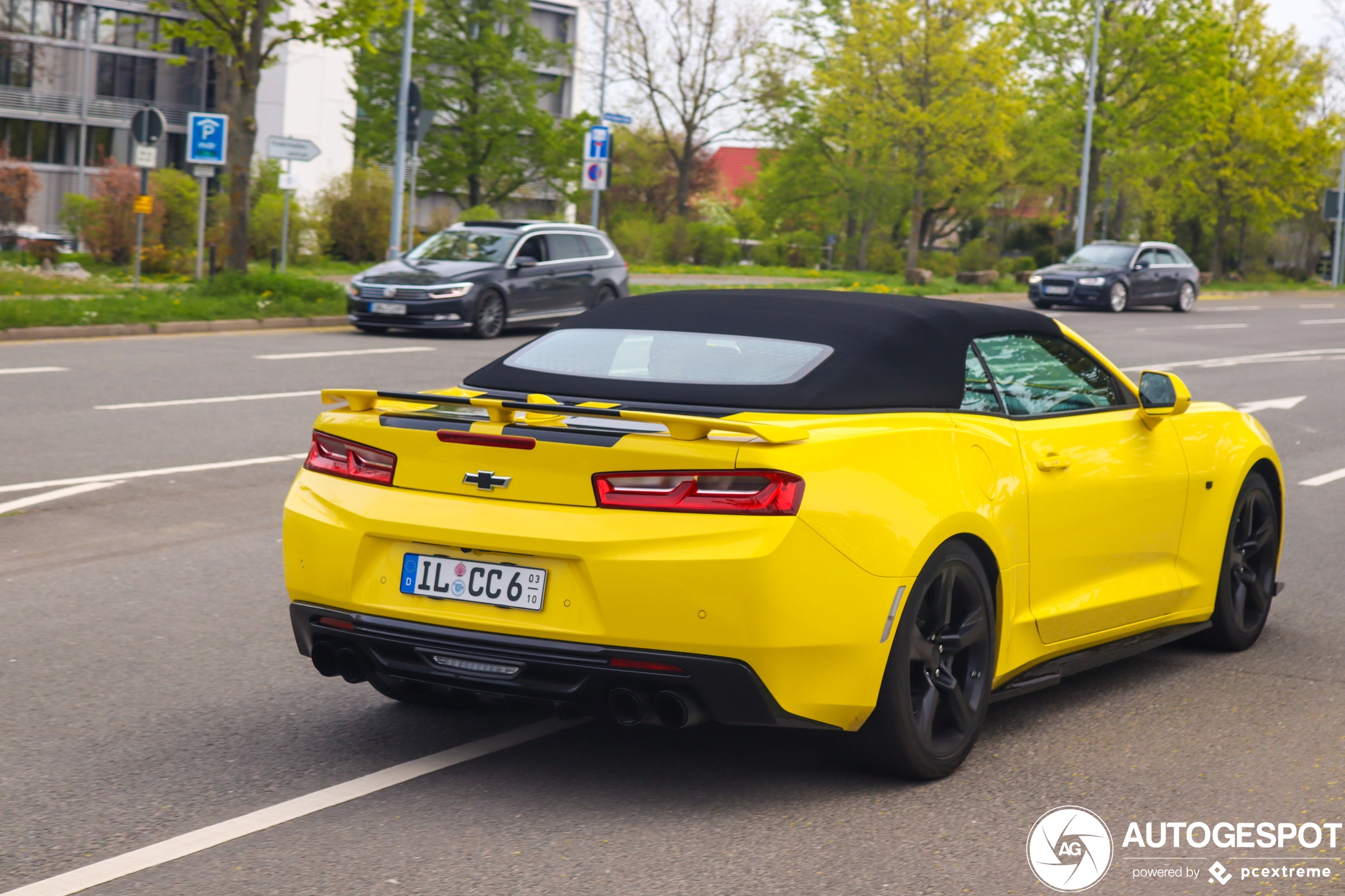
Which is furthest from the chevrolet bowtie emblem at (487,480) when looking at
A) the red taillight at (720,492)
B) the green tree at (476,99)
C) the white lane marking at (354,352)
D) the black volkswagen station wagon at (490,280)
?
the green tree at (476,99)

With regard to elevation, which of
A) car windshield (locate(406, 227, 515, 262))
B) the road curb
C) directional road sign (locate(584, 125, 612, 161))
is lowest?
the road curb

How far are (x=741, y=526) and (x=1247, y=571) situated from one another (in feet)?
10.6

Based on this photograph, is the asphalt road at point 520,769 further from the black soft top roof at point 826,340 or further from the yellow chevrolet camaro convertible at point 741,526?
Answer: the black soft top roof at point 826,340

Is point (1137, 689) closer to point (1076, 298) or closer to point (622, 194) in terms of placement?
point (1076, 298)

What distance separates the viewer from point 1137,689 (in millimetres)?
5816

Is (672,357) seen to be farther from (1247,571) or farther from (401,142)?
(401,142)

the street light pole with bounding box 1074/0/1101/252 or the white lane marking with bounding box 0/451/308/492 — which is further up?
the street light pole with bounding box 1074/0/1101/252

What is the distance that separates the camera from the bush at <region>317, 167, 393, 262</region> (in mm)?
38000

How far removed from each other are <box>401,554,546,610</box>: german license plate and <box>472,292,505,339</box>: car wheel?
17.4m

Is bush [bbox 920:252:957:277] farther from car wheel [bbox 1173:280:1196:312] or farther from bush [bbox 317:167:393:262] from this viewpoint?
bush [bbox 317:167:393:262]

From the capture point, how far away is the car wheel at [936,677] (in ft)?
14.4

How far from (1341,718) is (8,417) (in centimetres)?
970

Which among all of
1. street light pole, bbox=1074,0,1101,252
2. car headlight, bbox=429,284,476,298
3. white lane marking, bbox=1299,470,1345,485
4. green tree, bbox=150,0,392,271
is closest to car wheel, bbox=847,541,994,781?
white lane marking, bbox=1299,470,1345,485

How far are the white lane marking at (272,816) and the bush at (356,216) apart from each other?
3404 centimetres
